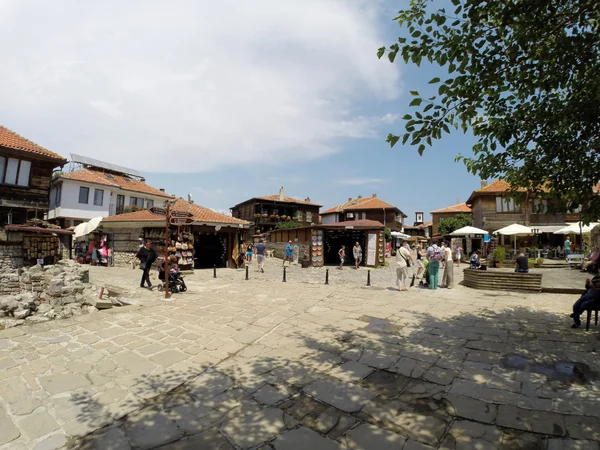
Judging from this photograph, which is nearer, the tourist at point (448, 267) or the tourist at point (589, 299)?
the tourist at point (589, 299)

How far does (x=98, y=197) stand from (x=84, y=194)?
114 cm

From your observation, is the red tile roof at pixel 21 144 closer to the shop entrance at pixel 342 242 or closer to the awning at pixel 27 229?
the awning at pixel 27 229

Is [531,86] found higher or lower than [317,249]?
higher

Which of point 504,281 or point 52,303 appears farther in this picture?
point 504,281

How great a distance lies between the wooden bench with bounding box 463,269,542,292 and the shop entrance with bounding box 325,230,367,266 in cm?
938

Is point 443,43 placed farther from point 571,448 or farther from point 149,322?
point 149,322

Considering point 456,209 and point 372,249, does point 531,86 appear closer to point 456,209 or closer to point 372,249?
point 372,249

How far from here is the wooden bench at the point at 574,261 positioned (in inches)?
643

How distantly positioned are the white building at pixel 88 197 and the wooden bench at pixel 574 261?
3362 cm

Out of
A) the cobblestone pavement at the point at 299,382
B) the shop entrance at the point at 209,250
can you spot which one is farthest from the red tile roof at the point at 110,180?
the cobblestone pavement at the point at 299,382

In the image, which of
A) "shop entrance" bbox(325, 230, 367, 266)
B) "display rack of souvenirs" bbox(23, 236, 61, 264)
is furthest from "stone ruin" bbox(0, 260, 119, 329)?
"shop entrance" bbox(325, 230, 367, 266)

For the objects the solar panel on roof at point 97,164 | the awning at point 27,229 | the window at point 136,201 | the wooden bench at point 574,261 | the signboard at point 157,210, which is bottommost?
the wooden bench at point 574,261

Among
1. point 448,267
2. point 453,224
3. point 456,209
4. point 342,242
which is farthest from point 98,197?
point 456,209

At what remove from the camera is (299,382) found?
13.1 ft
